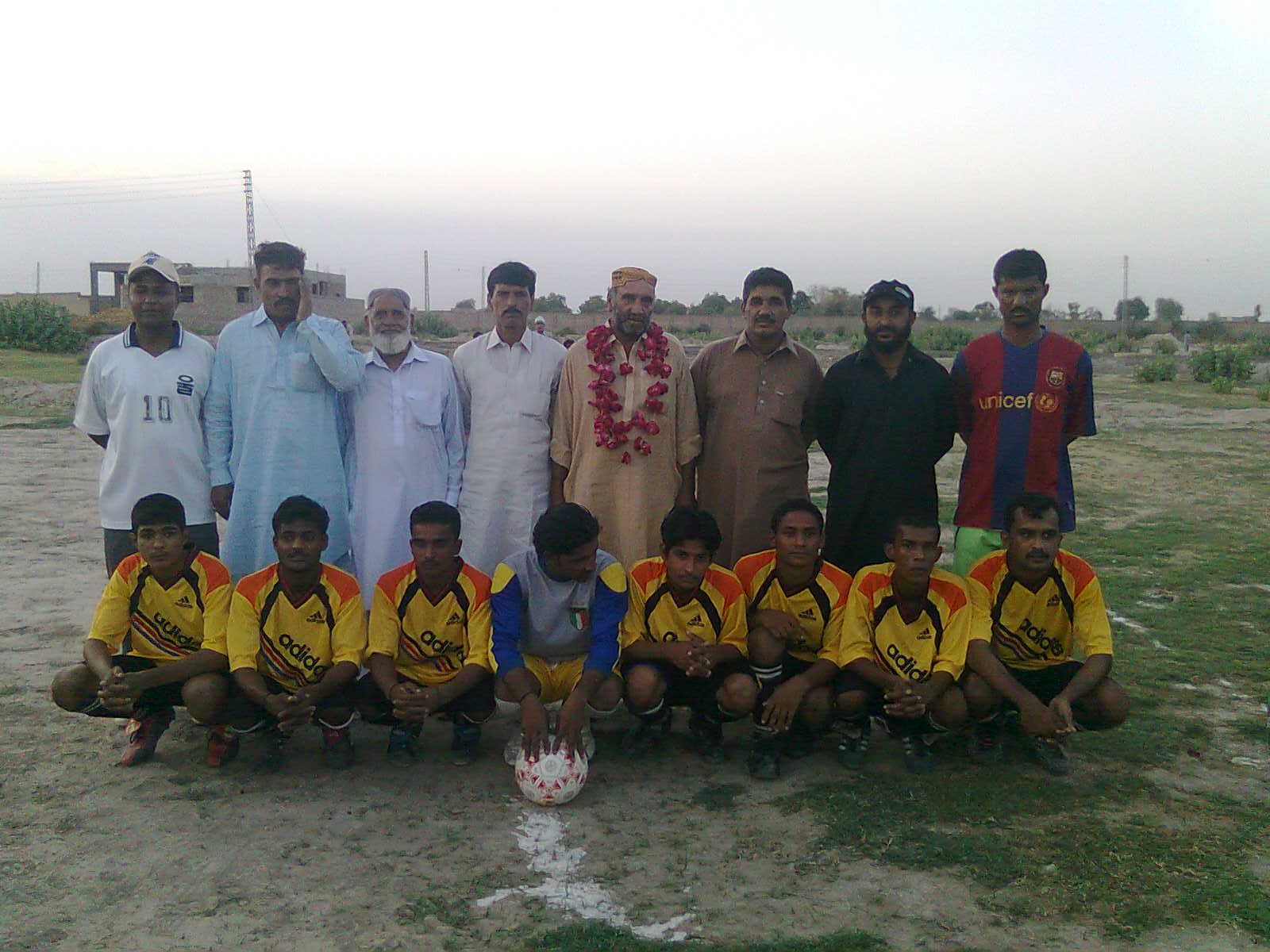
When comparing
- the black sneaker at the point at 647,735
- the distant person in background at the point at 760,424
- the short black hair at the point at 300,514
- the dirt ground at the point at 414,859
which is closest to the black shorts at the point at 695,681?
the black sneaker at the point at 647,735

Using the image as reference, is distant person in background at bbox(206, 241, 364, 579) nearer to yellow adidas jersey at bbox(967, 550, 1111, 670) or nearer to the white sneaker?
the white sneaker

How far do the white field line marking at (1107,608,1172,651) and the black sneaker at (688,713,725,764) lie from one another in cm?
302

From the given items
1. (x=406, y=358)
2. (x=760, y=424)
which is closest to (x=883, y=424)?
(x=760, y=424)

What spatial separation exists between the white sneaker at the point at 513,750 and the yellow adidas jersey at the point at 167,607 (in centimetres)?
129

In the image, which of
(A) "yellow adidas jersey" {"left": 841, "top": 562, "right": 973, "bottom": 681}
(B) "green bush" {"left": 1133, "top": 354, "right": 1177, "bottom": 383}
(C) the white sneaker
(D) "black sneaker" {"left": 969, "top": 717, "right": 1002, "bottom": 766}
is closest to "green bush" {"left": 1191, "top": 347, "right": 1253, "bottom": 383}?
(B) "green bush" {"left": 1133, "top": 354, "right": 1177, "bottom": 383}

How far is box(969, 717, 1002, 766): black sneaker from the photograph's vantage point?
446 centimetres

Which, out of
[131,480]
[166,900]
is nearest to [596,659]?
[166,900]

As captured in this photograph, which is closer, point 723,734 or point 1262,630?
point 723,734

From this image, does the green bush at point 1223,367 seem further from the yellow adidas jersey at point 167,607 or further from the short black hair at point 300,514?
the yellow adidas jersey at point 167,607

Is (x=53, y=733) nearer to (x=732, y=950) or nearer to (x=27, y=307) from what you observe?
(x=732, y=950)

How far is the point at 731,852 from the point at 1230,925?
1.55 meters

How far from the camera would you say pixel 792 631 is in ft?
14.8

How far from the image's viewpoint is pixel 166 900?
3.29 m

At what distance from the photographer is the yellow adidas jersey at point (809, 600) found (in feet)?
14.9
